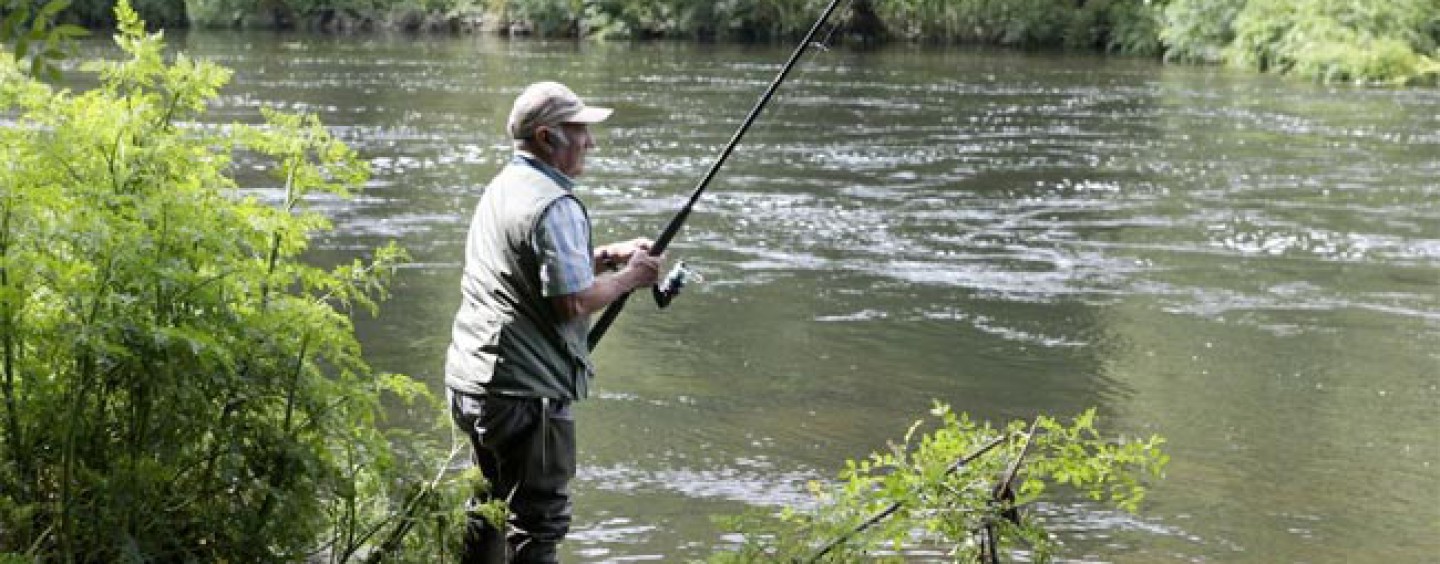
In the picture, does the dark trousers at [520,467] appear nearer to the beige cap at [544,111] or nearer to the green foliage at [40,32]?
the beige cap at [544,111]

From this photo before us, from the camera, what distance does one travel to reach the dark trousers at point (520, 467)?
13.6 feet

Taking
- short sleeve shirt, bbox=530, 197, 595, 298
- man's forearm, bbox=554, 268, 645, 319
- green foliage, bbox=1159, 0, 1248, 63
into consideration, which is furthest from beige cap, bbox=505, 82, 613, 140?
green foliage, bbox=1159, 0, 1248, 63

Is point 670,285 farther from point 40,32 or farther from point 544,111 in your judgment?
point 40,32

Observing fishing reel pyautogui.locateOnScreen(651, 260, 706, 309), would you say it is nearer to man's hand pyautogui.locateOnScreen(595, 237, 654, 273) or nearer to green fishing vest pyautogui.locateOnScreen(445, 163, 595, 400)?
man's hand pyautogui.locateOnScreen(595, 237, 654, 273)

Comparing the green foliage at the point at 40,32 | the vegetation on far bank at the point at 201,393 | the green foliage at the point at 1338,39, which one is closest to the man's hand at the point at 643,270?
the vegetation on far bank at the point at 201,393

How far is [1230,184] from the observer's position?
57.6ft

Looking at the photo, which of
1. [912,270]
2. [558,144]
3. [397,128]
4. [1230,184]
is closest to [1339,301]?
[912,270]

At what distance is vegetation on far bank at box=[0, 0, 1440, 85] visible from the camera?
33.7 metres

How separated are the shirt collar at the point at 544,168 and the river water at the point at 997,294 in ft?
8.78

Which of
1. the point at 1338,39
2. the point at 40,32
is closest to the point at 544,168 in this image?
the point at 40,32

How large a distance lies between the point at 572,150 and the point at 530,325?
404 millimetres

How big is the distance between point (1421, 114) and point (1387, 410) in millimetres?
16724

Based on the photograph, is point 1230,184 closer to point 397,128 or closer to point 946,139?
point 946,139

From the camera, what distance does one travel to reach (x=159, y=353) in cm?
356
